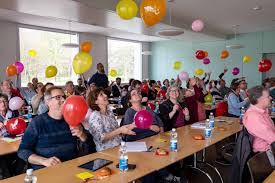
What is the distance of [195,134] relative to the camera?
308 cm

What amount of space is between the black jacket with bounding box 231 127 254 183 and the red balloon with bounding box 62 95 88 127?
137 cm

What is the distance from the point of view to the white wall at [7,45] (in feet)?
28.0

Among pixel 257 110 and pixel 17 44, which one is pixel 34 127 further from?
pixel 17 44

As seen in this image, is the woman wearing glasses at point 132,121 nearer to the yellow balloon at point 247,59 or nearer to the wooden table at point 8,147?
the wooden table at point 8,147

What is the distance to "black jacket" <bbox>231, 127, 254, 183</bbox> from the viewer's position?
7.44 ft

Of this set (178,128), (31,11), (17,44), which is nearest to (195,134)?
(178,128)

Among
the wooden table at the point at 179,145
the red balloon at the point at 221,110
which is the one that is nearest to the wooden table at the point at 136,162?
the wooden table at the point at 179,145

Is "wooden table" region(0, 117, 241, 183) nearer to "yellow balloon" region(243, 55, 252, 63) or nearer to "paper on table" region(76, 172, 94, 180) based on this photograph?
"paper on table" region(76, 172, 94, 180)

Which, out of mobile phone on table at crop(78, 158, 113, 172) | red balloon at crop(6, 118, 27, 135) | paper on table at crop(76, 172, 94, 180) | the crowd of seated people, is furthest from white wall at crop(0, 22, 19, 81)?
paper on table at crop(76, 172, 94, 180)

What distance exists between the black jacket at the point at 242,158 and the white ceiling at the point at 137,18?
441 cm

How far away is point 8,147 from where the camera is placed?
8.71ft

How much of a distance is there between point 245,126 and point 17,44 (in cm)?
844

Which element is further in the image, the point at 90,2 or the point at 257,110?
the point at 90,2

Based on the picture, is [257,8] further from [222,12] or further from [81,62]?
[81,62]
